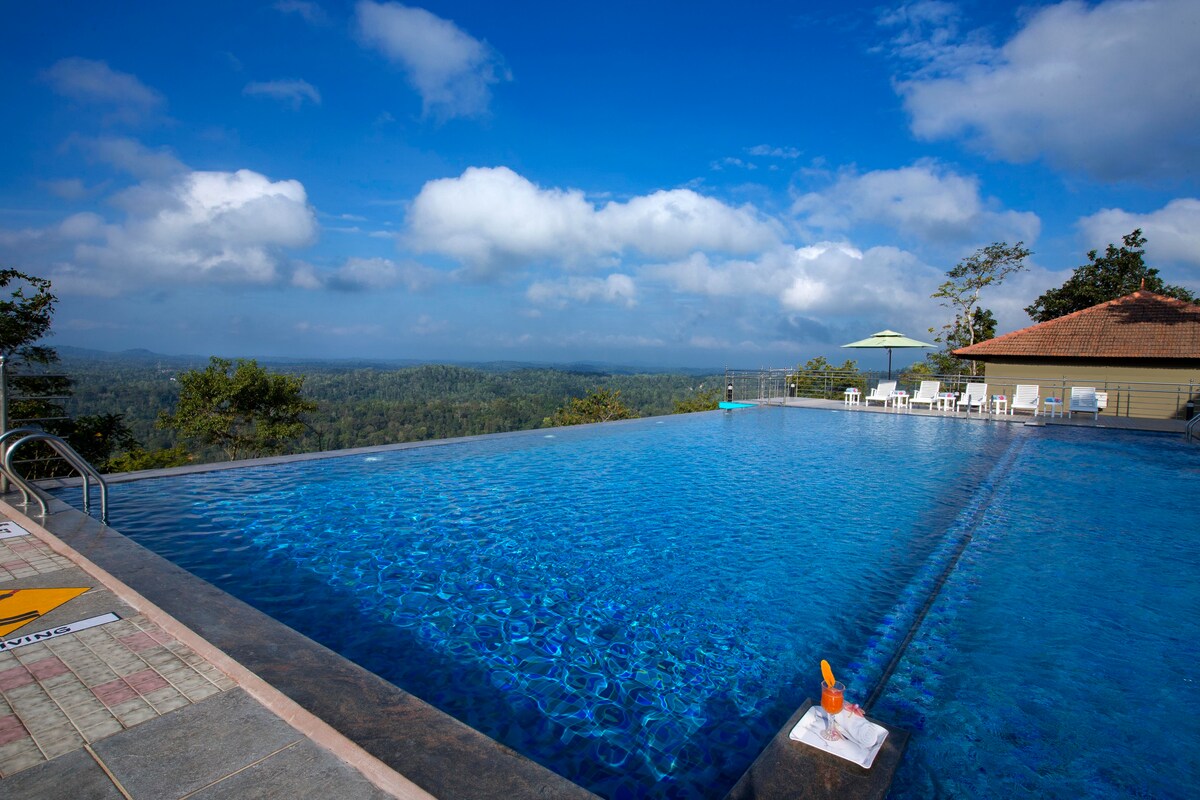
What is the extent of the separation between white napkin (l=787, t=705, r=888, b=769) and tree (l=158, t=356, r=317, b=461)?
19.4 metres

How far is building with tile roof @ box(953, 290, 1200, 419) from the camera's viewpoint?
14.6 metres

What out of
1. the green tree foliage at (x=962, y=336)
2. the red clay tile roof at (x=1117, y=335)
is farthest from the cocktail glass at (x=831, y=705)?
the green tree foliage at (x=962, y=336)

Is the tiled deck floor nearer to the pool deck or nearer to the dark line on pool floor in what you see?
the dark line on pool floor

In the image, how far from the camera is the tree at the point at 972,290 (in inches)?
851

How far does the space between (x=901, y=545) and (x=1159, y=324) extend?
16.4 metres

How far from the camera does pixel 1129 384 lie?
1492 cm

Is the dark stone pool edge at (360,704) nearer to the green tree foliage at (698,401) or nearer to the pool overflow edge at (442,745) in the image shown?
the pool overflow edge at (442,745)

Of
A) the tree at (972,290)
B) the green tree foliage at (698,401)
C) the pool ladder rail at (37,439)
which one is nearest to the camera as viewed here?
the pool ladder rail at (37,439)

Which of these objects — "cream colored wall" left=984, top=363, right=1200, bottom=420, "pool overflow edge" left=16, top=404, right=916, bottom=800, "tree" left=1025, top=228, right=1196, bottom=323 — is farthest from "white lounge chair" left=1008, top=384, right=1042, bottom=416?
"pool overflow edge" left=16, top=404, right=916, bottom=800

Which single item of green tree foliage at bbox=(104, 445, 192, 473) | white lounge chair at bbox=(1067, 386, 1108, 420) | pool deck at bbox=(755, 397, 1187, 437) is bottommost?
green tree foliage at bbox=(104, 445, 192, 473)

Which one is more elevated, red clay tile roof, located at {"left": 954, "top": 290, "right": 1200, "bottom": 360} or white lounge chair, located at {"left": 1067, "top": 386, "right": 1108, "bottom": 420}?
red clay tile roof, located at {"left": 954, "top": 290, "right": 1200, "bottom": 360}

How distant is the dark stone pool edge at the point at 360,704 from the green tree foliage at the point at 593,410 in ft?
76.6

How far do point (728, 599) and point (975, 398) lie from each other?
14155 millimetres

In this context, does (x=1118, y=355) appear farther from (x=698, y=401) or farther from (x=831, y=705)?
(x=831, y=705)
